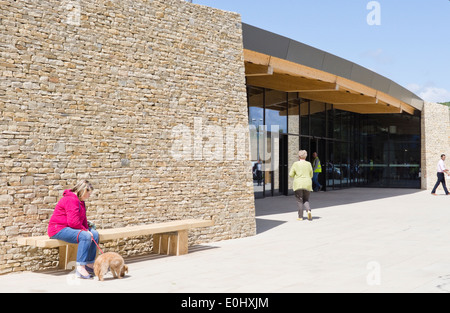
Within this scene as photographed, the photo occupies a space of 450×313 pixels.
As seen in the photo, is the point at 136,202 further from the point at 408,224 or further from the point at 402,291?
the point at 408,224

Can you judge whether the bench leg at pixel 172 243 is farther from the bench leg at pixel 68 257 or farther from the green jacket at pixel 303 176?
the green jacket at pixel 303 176

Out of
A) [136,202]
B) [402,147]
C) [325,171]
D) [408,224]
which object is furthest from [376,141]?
[136,202]

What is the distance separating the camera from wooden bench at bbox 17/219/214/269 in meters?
6.29

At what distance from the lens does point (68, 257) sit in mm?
6926

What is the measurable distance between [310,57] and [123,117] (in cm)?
748

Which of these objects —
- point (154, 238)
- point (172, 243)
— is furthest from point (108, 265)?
point (154, 238)

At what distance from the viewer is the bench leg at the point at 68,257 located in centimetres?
691

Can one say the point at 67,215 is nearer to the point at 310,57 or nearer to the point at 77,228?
the point at 77,228

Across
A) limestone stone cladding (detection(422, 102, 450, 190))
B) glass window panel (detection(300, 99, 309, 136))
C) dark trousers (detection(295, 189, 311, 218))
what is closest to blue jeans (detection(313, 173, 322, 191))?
glass window panel (detection(300, 99, 309, 136))

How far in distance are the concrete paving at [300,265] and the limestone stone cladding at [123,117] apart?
71 centimetres

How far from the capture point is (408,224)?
37.6ft

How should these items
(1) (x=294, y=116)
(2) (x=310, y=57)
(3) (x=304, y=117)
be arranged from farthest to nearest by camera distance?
(3) (x=304, y=117)
(1) (x=294, y=116)
(2) (x=310, y=57)

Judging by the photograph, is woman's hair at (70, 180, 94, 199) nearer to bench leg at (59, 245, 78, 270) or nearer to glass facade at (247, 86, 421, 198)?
bench leg at (59, 245, 78, 270)

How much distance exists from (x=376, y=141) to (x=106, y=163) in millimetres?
20660
